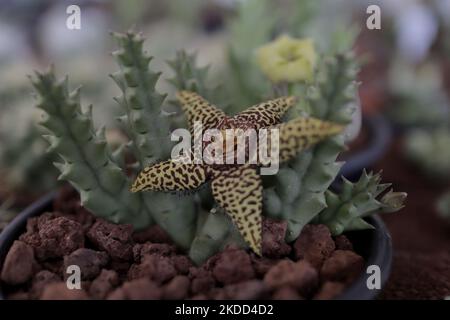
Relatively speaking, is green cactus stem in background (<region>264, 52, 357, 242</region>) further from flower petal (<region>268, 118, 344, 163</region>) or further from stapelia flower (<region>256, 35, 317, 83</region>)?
stapelia flower (<region>256, 35, 317, 83</region>)

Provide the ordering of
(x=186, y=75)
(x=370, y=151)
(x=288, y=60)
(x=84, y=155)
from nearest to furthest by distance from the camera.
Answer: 1. (x=84, y=155)
2. (x=186, y=75)
3. (x=288, y=60)
4. (x=370, y=151)

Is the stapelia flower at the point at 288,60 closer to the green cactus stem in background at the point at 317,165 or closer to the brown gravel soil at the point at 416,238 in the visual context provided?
the green cactus stem in background at the point at 317,165

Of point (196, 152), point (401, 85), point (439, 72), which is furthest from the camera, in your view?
point (439, 72)

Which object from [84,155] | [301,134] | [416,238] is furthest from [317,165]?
[416,238]

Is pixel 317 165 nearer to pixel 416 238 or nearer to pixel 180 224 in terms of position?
pixel 180 224

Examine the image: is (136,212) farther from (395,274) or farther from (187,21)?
(187,21)

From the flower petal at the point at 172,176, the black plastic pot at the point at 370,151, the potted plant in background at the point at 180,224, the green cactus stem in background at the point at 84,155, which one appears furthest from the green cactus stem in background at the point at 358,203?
the black plastic pot at the point at 370,151
